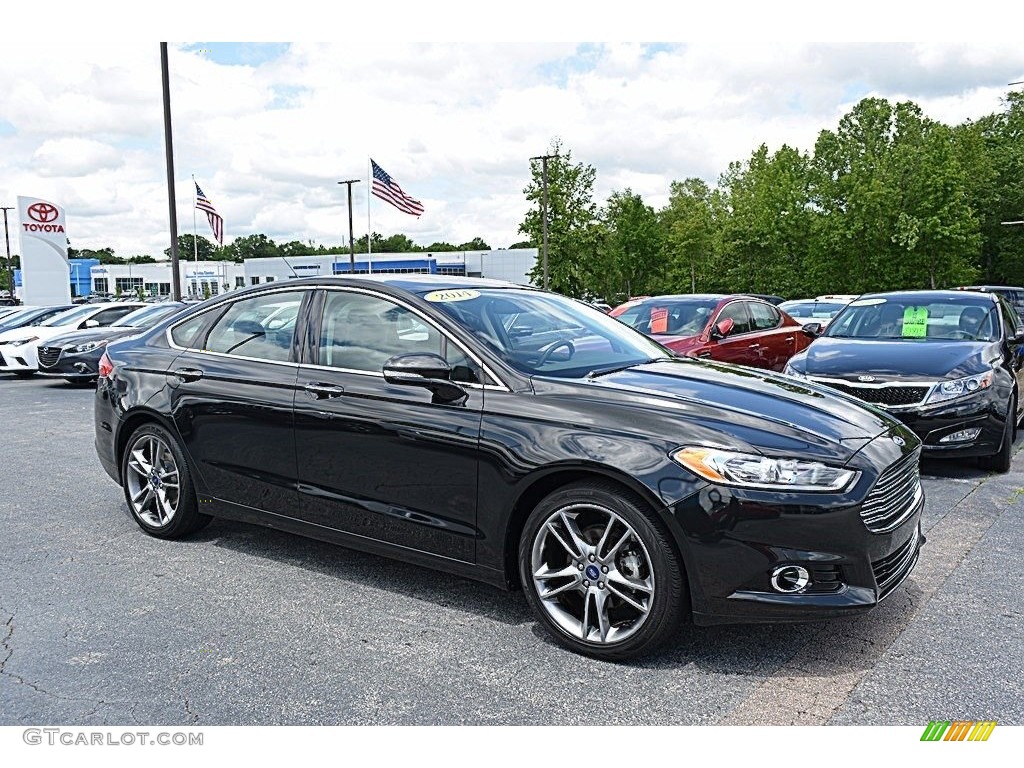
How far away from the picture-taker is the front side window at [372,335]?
4070 mm

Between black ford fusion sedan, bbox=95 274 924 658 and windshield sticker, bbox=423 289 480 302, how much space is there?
13 mm

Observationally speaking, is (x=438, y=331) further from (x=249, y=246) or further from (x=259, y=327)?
(x=249, y=246)

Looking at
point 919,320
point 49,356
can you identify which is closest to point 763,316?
point 919,320

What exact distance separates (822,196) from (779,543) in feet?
184

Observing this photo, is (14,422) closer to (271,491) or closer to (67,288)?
(271,491)

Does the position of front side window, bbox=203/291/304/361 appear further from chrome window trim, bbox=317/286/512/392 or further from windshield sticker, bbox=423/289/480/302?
windshield sticker, bbox=423/289/480/302

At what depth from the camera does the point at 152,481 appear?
17.2ft

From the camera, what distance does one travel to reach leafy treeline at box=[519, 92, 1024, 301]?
47906mm

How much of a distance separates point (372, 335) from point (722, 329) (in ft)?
21.4

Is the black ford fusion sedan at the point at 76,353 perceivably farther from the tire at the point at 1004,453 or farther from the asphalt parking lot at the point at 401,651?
the tire at the point at 1004,453

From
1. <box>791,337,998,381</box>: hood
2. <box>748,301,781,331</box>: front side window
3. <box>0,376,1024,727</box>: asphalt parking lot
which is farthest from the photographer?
<box>748,301,781,331</box>: front side window

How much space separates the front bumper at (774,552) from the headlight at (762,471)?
0.04 meters

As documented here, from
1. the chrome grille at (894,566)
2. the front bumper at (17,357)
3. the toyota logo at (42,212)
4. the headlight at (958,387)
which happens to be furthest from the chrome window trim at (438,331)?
the toyota logo at (42,212)

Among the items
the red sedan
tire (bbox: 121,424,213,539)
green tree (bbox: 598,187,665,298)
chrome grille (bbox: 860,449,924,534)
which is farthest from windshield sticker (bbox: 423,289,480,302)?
green tree (bbox: 598,187,665,298)
